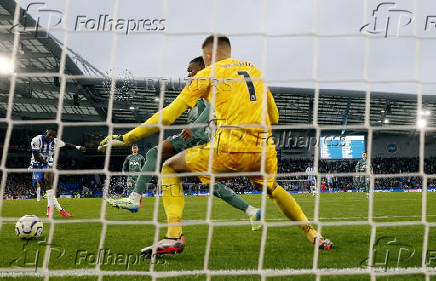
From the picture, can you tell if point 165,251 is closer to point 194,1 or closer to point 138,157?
point 194,1

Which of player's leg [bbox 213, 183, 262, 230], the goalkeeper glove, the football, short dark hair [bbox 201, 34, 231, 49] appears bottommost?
the football

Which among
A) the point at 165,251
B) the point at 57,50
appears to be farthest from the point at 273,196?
the point at 57,50

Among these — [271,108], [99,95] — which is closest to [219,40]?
[271,108]

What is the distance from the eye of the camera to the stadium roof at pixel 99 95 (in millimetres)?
12695

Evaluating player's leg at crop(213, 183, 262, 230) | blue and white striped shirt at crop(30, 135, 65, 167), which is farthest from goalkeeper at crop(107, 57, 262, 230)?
blue and white striped shirt at crop(30, 135, 65, 167)

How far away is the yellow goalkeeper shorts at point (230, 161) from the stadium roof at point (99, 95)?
7001 mm

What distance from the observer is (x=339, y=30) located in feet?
10.2

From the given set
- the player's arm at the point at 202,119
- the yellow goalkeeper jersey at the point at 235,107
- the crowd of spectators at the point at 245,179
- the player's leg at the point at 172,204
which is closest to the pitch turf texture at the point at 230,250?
the player's leg at the point at 172,204

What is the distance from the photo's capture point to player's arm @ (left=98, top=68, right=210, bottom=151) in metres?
3.04

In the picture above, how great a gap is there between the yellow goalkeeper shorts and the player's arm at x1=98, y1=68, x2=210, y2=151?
43 centimetres

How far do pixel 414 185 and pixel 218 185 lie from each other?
24.3m

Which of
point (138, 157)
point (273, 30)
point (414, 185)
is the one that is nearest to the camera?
point (273, 30)

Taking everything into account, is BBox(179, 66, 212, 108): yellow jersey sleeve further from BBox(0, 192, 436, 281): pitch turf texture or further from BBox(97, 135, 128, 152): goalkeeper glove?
BBox(0, 192, 436, 281): pitch turf texture

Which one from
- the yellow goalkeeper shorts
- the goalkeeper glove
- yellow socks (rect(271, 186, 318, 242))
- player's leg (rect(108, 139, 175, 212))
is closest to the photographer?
the goalkeeper glove
